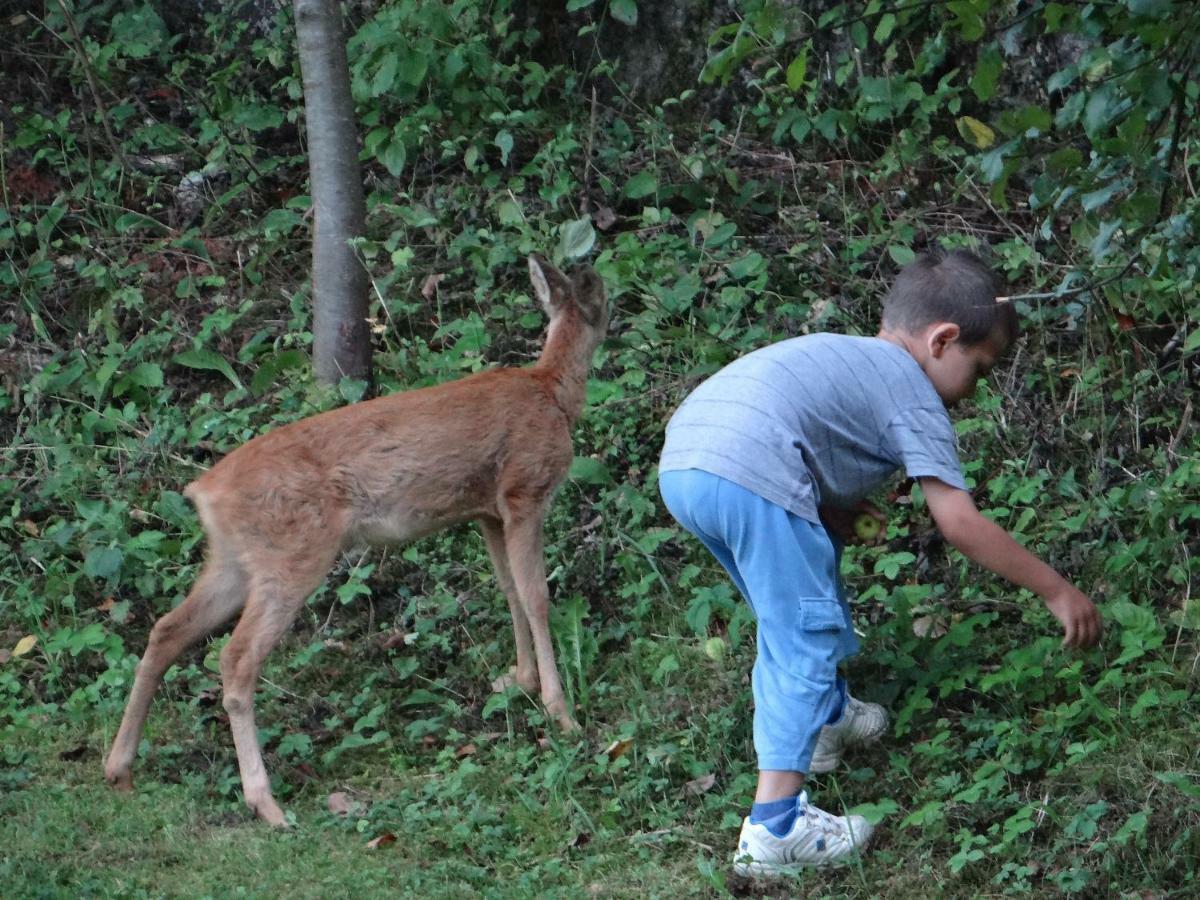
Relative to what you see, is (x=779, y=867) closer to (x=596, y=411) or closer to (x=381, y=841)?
(x=381, y=841)

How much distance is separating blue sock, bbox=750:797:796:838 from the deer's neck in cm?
254

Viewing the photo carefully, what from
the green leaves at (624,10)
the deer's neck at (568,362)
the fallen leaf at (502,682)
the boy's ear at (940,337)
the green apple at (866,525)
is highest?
the green leaves at (624,10)

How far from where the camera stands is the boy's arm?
15.3 feet

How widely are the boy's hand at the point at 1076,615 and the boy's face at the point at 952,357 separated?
30.8 inches

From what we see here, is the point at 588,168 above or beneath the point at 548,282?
beneath

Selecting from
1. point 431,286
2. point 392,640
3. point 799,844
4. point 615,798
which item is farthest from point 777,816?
point 431,286

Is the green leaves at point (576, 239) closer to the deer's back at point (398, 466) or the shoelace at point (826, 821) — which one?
the deer's back at point (398, 466)

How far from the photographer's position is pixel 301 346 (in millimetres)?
9148

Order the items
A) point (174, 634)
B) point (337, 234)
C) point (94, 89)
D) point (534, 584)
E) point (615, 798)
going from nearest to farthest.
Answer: point (615, 798) → point (174, 634) → point (534, 584) → point (337, 234) → point (94, 89)

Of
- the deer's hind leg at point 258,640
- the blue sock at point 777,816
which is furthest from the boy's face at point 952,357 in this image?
the deer's hind leg at point 258,640

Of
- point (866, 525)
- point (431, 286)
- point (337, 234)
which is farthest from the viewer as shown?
point (431, 286)

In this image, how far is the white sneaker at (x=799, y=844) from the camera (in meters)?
4.91

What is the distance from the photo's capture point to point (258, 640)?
243 inches

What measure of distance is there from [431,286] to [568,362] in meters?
2.44
